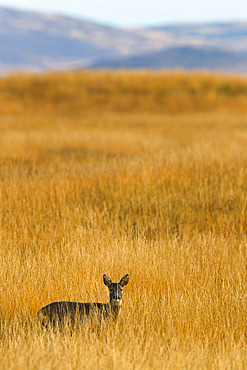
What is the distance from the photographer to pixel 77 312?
3.35m

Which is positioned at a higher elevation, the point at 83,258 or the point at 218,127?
the point at 218,127

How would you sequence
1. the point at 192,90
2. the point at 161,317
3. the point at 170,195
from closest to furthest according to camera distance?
the point at 161,317
the point at 170,195
the point at 192,90

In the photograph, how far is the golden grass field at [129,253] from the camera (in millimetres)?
3139

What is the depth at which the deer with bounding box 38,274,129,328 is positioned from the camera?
10.9 feet

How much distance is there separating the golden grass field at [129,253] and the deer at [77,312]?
0.08 m

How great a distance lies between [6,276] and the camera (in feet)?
14.5

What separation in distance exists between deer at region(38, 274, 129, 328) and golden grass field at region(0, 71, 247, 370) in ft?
0.28

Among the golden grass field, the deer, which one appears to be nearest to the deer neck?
the deer

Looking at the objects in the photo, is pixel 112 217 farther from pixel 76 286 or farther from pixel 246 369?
pixel 246 369

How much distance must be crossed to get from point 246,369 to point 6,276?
2336 mm

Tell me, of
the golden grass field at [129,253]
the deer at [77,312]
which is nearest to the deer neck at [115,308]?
the deer at [77,312]

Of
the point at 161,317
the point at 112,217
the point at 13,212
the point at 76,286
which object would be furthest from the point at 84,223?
the point at 161,317

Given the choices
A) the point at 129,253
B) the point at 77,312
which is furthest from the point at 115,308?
the point at 129,253

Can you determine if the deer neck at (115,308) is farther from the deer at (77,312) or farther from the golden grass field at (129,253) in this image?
the golden grass field at (129,253)
